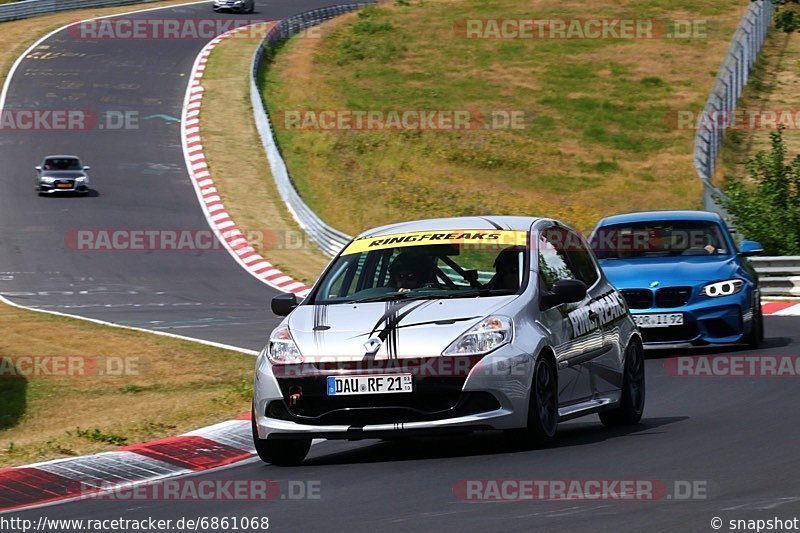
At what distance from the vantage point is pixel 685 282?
1585cm

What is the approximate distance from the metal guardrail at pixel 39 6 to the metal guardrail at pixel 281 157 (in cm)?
1082

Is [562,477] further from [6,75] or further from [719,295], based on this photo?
[6,75]

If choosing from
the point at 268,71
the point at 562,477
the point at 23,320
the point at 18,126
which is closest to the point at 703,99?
the point at 268,71

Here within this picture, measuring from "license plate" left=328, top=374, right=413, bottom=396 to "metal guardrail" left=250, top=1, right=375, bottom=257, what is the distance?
20925mm

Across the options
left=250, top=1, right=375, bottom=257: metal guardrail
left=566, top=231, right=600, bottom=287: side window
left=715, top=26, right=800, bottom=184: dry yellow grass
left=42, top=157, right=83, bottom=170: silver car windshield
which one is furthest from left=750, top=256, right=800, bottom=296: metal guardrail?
left=42, top=157, right=83, bottom=170: silver car windshield

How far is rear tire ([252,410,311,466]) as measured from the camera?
31.4 feet

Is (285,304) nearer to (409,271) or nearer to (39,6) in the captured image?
(409,271)

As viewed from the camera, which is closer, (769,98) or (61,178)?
(61,178)

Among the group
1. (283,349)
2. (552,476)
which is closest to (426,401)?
(283,349)

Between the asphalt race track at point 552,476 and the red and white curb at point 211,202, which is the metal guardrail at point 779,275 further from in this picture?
the asphalt race track at point 552,476

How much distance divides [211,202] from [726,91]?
1455 centimetres

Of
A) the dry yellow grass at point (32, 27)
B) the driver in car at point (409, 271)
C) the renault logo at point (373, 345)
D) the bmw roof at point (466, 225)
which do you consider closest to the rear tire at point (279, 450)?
the renault logo at point (373, 345)

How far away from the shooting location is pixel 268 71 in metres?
51.6

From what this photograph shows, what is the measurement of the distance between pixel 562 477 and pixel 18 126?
39.6 meters
